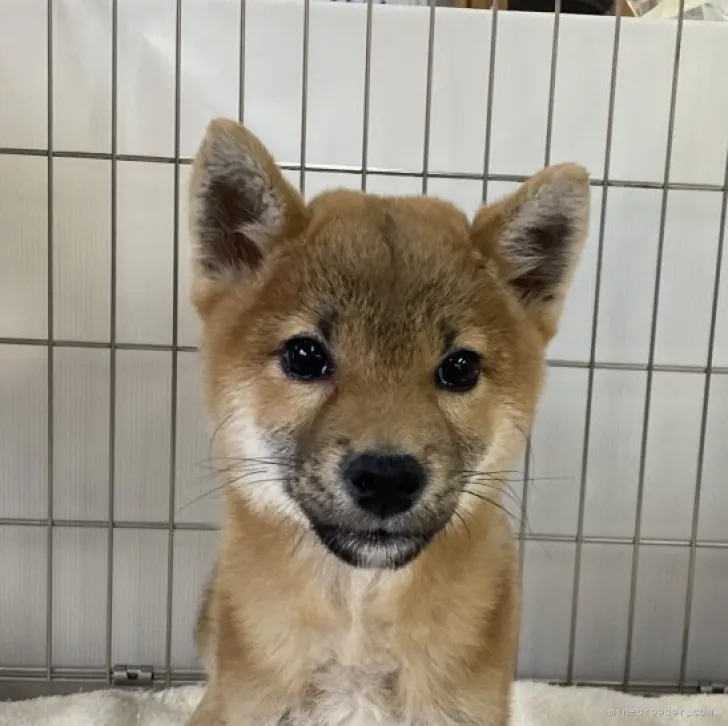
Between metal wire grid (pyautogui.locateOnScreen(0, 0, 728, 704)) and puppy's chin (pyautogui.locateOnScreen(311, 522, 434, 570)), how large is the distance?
634 mm

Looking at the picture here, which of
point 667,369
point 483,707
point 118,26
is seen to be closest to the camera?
point 483,707

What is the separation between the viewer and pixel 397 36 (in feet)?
4.86

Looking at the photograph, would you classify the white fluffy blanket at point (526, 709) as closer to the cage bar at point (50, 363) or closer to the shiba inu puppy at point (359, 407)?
the cage bar at point (50, 363)

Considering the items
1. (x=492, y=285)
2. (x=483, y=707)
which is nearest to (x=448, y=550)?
(x=483, y=707)

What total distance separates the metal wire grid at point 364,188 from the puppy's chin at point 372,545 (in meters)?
0.63

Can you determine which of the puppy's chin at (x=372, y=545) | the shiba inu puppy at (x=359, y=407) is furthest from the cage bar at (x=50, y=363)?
the puppy's chin at (x=372, y=545)

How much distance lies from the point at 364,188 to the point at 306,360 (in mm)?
667

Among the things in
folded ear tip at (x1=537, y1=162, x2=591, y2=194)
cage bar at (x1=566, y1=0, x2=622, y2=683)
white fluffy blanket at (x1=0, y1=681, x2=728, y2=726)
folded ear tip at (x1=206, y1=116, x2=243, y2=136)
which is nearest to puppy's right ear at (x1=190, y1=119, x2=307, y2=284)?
folded ear tip at (x1=206, y1=116, x2=243, y2=136)

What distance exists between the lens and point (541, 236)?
1.06 meters

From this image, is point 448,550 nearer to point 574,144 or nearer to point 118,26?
point 574,144

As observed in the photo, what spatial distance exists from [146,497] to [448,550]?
2.55 ft

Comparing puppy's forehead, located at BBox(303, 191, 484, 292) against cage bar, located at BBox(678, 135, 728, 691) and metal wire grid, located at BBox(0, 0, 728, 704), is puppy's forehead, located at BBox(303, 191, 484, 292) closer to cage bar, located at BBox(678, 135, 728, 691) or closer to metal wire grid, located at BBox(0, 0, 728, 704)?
metal wire grid, located at BBox(0, 0, 728, 704)

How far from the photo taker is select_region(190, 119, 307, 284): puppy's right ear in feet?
3.09

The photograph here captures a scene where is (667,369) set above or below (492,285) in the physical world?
below
